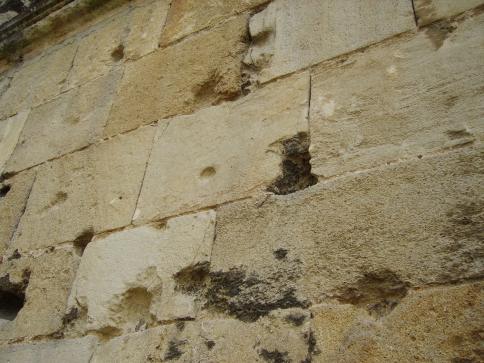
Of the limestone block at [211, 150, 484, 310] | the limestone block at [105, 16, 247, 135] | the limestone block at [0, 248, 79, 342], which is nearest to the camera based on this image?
the limestone block at [211, 150, 484, 310]

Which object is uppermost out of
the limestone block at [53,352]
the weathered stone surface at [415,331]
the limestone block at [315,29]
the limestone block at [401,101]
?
the limestone block at [315,29]

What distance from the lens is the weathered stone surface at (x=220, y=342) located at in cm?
137

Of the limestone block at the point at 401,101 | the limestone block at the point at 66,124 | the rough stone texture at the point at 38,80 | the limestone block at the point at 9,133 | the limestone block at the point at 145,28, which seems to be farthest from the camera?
the rough stone texture at the point at 38,80

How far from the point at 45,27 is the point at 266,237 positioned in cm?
260

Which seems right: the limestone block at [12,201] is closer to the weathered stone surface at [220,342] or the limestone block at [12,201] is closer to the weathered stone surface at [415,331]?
the weathered stone surface at [220,342]

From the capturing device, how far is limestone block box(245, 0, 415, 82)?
1.88 m

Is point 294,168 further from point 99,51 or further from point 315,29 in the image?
point 99,51

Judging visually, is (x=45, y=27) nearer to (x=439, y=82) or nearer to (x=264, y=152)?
(x=264, y=152)

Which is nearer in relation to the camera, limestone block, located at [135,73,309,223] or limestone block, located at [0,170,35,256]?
limestone block, located at [135,73,309,223]

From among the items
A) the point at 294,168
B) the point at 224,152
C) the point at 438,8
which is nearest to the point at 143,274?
the point at 224,152

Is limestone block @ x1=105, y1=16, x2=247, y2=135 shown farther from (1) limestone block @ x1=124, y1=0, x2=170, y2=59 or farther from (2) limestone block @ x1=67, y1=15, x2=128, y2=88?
(2) limestone block @ x1=67, y1=15, x2=128, y2=88

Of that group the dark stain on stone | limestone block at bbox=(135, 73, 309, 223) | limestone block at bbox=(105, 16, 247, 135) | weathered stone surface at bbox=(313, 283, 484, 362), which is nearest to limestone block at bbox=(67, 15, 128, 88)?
limestone block at bbox=(105, 16, 247, 135)

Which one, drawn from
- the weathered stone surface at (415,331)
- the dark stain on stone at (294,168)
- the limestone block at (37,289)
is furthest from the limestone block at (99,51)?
the weathered stone surface at (415,331)

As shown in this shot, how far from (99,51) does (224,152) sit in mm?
1467
